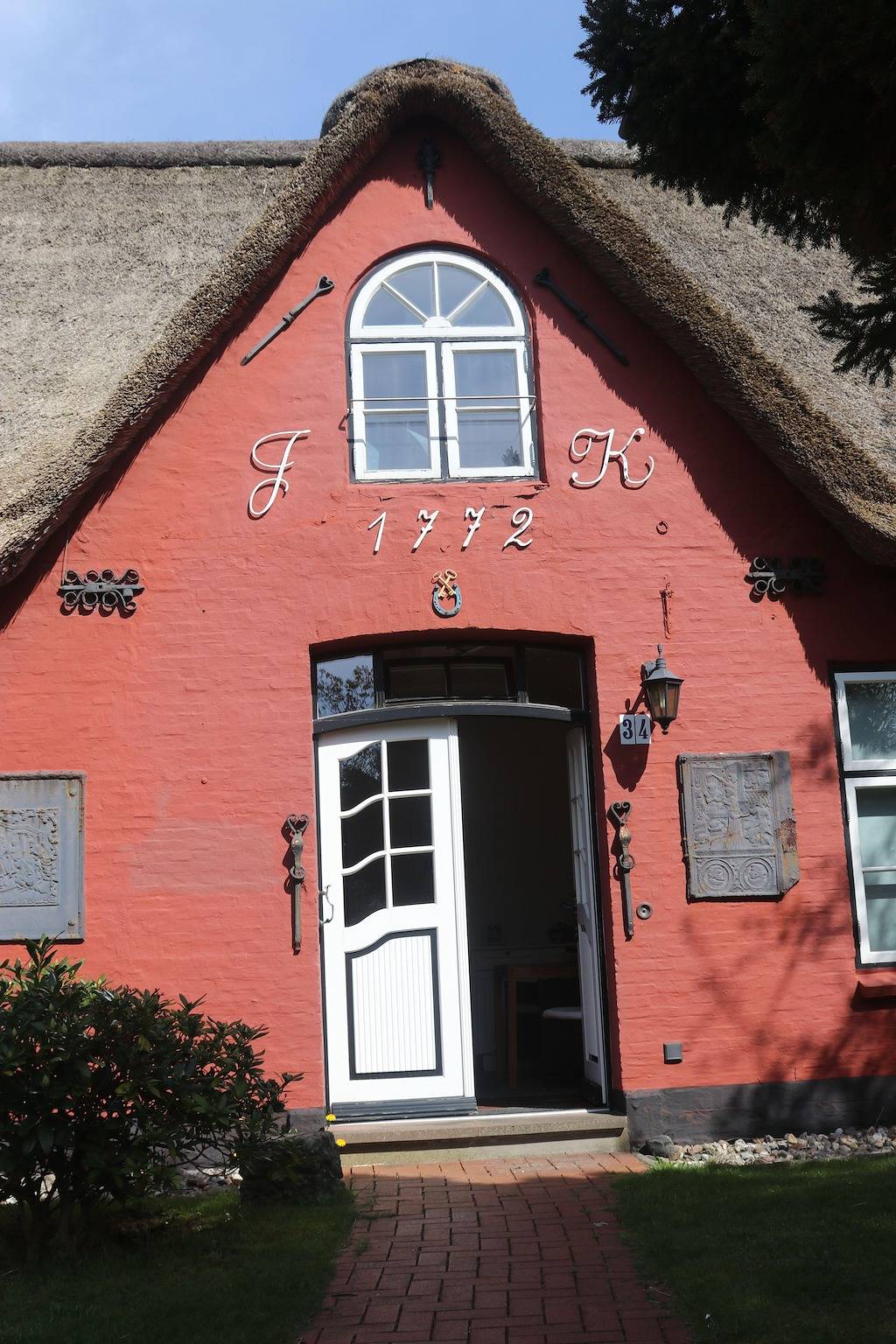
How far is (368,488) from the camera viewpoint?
7.75 m

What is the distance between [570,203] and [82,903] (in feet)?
16.2

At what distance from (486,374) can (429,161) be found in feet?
4.69

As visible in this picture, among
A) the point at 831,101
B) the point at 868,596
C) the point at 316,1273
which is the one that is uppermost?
the point at 831,101

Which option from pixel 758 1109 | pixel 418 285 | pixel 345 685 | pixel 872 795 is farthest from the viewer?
pixel 418 285

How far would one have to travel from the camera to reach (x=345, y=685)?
25.3 ft

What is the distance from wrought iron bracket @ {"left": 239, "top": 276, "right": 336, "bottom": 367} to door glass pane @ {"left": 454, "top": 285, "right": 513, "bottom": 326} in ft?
2.76

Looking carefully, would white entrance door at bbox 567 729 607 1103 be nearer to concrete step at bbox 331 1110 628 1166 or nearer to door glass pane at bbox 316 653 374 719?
concrete step at bbox 331 1110 628 1166

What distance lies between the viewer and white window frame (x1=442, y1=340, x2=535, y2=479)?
7.95m

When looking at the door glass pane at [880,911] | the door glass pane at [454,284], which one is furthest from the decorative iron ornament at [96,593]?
the door glass pane at [880,911]

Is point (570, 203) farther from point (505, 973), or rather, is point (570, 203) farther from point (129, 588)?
point (505, 973)

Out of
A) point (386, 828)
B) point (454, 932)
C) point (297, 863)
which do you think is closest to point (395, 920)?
point (454, 932)

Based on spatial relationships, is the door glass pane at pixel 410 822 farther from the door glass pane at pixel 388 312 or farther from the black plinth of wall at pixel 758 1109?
the door glass pane at pixel 388 312

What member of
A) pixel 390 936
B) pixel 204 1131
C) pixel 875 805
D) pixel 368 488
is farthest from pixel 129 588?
pixel 875 805

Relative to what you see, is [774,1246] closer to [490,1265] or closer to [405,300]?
[490,1265]
